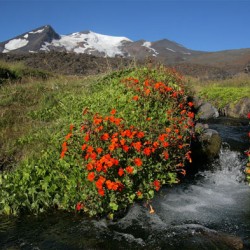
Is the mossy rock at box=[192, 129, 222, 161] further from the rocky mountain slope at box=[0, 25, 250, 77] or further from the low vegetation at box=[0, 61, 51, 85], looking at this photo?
the rocky mountain slope at box=[0, 25, 250, 77]

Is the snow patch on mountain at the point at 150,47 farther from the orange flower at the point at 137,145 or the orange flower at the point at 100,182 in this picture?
the orange flower at the point at 100,182

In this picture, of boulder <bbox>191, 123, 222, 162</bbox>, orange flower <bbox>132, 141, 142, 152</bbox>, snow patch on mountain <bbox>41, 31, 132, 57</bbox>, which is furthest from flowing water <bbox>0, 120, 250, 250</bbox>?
snow patch on mountain <bbox>41, 31, 132, 57</bbox>

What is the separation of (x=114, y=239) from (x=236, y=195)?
3.45m

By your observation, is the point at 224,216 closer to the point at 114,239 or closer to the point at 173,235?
the point at 173,235

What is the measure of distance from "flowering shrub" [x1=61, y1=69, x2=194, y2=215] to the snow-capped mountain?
80.6 m

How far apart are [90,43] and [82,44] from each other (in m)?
5.69

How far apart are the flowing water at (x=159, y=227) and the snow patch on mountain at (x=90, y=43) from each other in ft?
298

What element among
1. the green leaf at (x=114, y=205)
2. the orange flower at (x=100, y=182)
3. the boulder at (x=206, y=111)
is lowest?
the green leaf at (x=114, y=205)

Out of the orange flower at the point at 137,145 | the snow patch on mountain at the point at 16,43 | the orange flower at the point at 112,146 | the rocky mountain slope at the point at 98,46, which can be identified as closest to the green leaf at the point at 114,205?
the orange flower at the point at 112,146

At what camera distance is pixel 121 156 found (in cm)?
618

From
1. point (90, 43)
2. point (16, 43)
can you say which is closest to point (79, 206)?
point (16, 43)

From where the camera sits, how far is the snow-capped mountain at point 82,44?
9350 centimetres

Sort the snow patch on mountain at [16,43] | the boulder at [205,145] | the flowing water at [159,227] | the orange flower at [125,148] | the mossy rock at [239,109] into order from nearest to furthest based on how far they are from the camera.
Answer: the flowing water at [159,227] < the orange flower at [125,148] < the boulder at [205,145] < the mossy rock at [239,109] < the snow patch on mountain at [16,43]

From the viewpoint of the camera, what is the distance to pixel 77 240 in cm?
560
